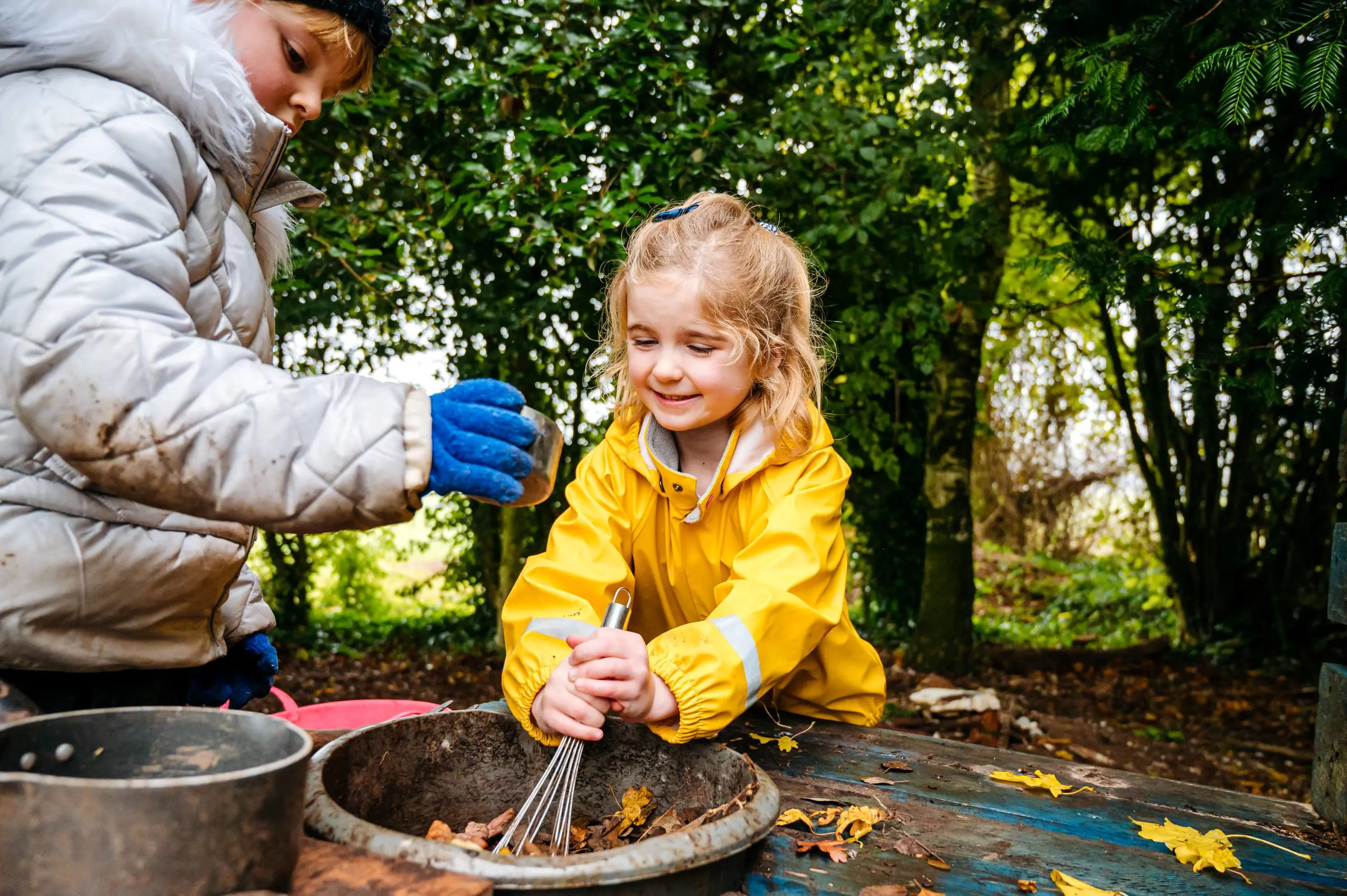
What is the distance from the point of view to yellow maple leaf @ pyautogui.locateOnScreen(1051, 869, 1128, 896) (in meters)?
1.19

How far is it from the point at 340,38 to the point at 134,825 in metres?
1.14

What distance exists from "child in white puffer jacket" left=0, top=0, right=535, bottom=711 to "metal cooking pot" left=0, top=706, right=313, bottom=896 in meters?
0.26

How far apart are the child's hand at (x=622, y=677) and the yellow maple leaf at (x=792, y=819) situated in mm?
229

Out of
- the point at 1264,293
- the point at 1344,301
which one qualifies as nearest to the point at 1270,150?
the point at 1264,293

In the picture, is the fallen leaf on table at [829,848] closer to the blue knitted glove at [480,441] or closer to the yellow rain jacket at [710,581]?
the yellow rain jacket at [710,581]

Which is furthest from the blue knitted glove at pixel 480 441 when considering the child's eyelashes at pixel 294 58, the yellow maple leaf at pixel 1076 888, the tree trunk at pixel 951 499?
the tree trunk at pixel 951 499

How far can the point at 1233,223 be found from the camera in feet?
17.9

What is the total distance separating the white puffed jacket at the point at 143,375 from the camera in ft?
3.02

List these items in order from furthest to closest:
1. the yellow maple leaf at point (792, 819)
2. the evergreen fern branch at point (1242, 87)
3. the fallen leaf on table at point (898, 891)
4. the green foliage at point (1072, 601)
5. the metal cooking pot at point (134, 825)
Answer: the green foliage at point (1072, 601) → the evergreen fern branch at point (1242, 87) → the yellow maple leaf at point (792, 819) → the fallen leaf on table at point (898, 891) → the metal cooking pot at point (134, 825)

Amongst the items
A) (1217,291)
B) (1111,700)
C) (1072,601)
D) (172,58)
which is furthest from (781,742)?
(1072,601)

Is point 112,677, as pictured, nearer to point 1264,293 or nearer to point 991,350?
point 1264,293

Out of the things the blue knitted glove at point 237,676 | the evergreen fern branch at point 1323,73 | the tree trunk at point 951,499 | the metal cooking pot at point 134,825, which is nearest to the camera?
the metal cooking pot at point 134,825

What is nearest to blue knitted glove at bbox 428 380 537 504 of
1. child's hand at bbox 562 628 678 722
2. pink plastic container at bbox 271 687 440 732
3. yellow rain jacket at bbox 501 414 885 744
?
child's hand at bbox 562 628 678 722

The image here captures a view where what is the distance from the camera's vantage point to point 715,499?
2.07 metres
